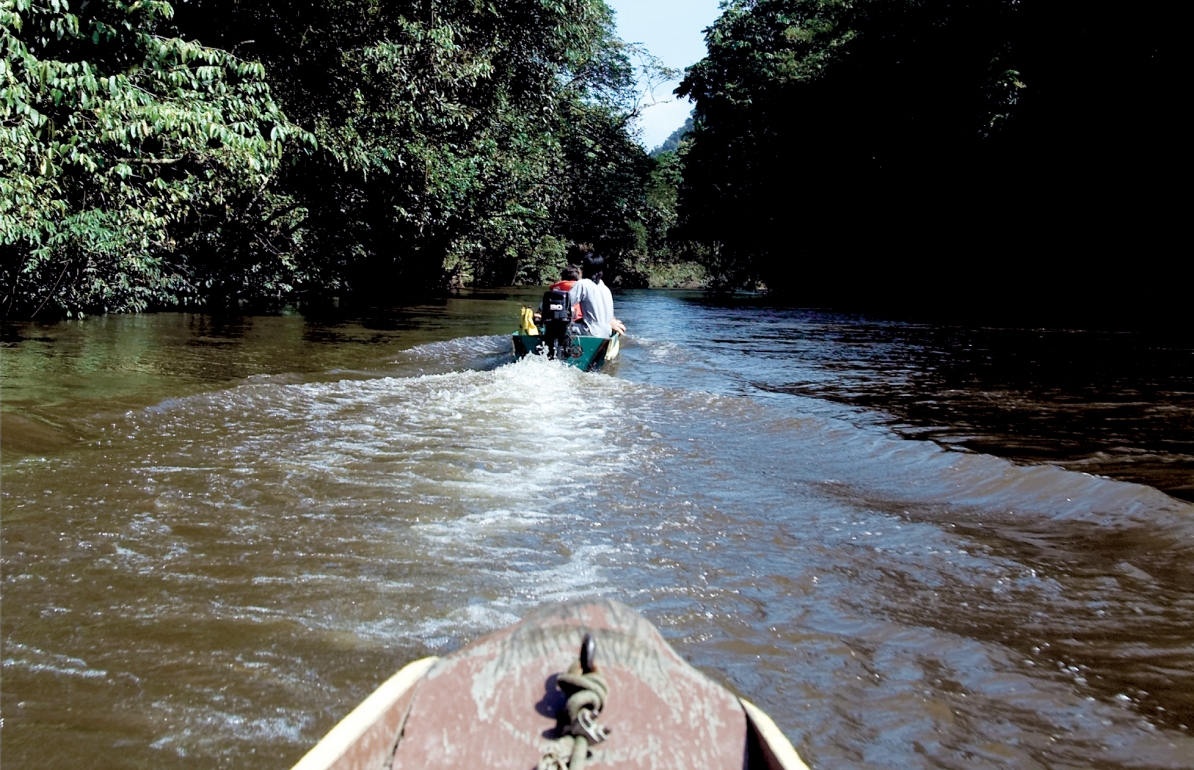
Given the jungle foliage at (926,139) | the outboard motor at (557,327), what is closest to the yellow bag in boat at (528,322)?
the outboard motor at (557,327)

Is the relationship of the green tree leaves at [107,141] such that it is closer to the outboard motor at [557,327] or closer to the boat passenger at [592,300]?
the outboard motor at [557,327]

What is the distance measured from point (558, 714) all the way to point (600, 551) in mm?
2630

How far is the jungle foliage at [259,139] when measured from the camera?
812 cm

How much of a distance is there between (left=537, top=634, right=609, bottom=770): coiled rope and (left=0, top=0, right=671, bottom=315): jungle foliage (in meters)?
6.64

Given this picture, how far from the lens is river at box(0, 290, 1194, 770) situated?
2.98 m

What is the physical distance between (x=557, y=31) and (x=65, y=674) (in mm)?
18158

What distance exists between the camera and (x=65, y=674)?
3072 millimetres

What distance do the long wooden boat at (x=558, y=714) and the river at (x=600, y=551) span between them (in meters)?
0.89

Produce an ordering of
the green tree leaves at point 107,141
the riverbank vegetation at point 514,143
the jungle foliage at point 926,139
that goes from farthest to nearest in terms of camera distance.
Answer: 1. the jungle foliage at point 926,139
2. the riverbank vegetation at point 514,143
3. the green tree leaves at point 107,141

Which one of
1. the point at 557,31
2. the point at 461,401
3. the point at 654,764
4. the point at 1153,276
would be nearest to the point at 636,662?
the point at 654,764

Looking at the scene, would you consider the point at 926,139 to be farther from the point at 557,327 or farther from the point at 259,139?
the point at 259,139

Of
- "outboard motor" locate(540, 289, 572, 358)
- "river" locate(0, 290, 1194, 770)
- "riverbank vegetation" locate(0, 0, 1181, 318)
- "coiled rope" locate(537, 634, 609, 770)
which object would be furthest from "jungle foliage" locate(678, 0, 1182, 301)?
"coiled rope" locate(537, 634, 609, 770)

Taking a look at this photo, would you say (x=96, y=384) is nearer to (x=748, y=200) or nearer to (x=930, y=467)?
(x=930, y=467)

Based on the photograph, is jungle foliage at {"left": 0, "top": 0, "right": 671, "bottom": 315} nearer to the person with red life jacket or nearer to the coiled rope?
the person with red life jacket
